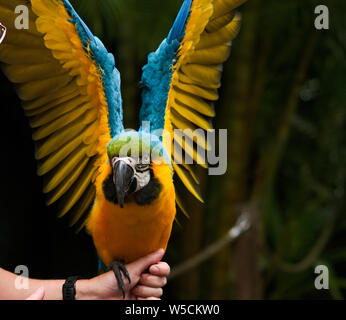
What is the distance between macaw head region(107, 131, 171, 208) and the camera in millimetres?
394

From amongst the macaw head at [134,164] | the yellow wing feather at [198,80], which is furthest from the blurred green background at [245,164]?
the macaw head at [134,164]

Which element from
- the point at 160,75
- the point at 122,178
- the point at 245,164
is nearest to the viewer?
the point at 122,178

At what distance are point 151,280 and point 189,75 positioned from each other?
25 cm

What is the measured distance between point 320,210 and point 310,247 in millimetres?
144

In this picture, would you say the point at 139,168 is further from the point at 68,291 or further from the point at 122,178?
the point at 68,291

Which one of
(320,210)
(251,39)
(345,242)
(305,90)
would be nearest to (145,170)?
(251,39)

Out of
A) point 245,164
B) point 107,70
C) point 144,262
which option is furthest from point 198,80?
point 245,164

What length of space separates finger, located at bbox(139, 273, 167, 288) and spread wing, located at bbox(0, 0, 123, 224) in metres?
0.10

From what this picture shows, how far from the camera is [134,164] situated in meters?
0.40

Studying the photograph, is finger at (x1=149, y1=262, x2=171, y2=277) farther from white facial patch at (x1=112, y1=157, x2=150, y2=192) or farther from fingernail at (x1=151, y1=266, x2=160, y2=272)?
white facial patch at (x1=112, y1=157, x2=150, y2=192)

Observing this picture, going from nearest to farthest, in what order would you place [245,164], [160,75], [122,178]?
[122,178] < [160,75] < [245,164]

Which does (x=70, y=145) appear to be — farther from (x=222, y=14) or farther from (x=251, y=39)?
(x=251, y=39)

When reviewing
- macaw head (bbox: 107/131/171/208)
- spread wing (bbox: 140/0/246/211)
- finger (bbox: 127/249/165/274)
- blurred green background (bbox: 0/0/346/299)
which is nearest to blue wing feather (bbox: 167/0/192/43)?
spread wing (bbox: 140/0/246/211)

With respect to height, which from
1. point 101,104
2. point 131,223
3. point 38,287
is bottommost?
point 38,287
